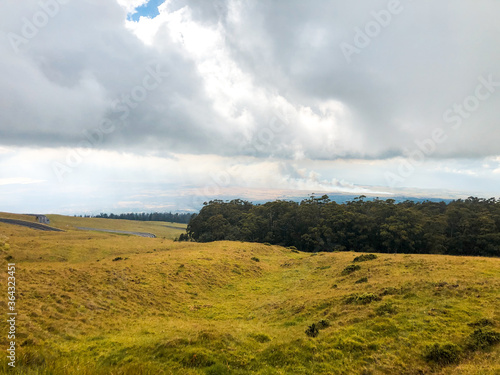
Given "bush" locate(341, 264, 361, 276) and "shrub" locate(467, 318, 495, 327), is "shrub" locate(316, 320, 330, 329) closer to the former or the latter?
"shrub" locate(467, 318, 495, 327)

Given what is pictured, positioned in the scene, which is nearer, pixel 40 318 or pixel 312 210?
pixel 40 318

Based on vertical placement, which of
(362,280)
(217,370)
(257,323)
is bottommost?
(257,323)

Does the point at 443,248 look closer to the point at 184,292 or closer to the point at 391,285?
the point at 391,285

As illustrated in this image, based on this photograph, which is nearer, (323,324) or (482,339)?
(482,339)

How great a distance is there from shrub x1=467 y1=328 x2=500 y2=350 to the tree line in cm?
4954

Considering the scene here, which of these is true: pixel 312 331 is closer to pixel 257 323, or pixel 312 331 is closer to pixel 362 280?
pixel 257 323

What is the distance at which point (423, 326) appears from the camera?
10.7m

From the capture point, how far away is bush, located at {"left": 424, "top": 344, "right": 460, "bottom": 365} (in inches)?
331

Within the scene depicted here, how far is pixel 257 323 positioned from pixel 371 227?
179ft

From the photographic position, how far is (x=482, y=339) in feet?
29.4

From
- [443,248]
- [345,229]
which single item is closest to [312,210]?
[345,229]

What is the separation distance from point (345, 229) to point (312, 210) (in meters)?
12.5

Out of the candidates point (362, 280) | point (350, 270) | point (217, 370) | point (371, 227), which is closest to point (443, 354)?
point (217, 370)

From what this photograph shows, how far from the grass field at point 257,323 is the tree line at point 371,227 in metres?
39.7
